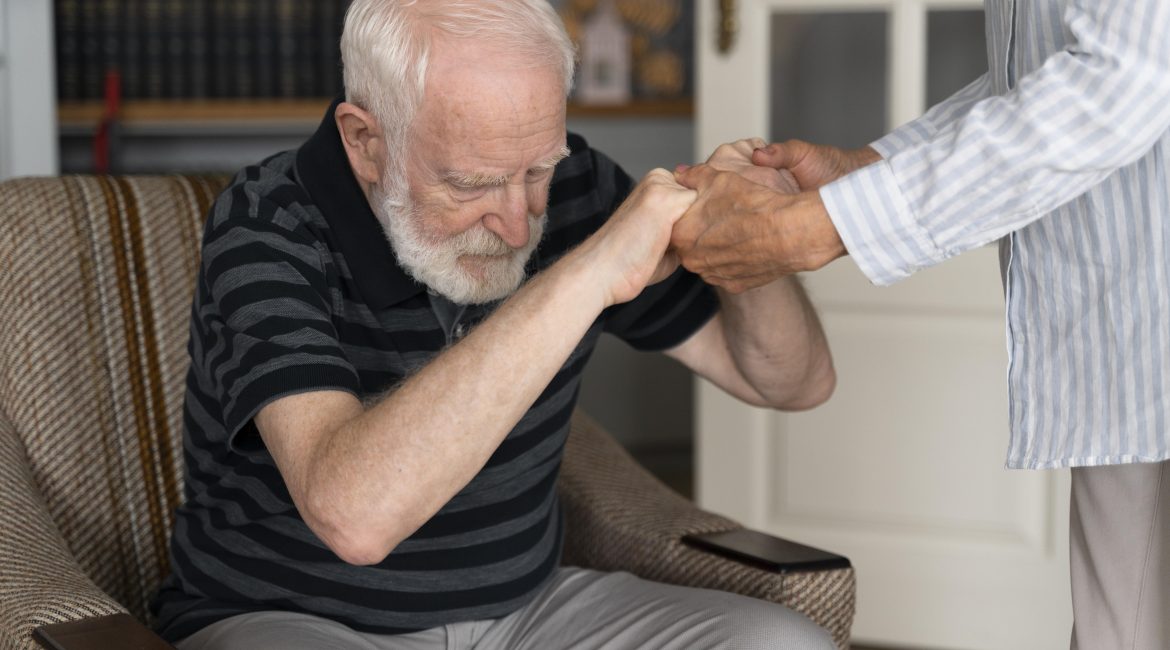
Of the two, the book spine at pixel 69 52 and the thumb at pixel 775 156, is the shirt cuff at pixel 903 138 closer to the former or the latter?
the thumb at pixel 775 156

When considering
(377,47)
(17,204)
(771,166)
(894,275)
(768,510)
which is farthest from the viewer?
(768,510)

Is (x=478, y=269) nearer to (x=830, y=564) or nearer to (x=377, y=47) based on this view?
(x=377, y=47)

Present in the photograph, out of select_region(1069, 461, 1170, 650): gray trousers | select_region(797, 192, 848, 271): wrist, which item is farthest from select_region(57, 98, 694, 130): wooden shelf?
select_region(1069, 461, 1170, 650): gray trousers

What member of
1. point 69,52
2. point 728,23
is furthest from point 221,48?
point 728,23

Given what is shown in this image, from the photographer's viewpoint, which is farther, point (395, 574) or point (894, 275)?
point (395, 574)

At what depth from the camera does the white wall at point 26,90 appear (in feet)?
9.11

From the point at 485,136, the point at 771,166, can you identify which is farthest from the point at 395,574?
the point at 771,166

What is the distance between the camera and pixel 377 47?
1.37 metres

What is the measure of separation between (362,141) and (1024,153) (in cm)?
69

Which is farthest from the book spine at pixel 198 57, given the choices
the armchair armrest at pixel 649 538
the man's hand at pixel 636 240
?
the man's hand at pixel 636 240

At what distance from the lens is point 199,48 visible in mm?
3553

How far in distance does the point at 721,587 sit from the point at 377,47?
0.74 m

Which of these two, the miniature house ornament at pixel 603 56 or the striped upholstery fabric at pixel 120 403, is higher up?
the miniature house ornament at pixel 603 56

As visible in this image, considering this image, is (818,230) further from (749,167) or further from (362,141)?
(362,141)
